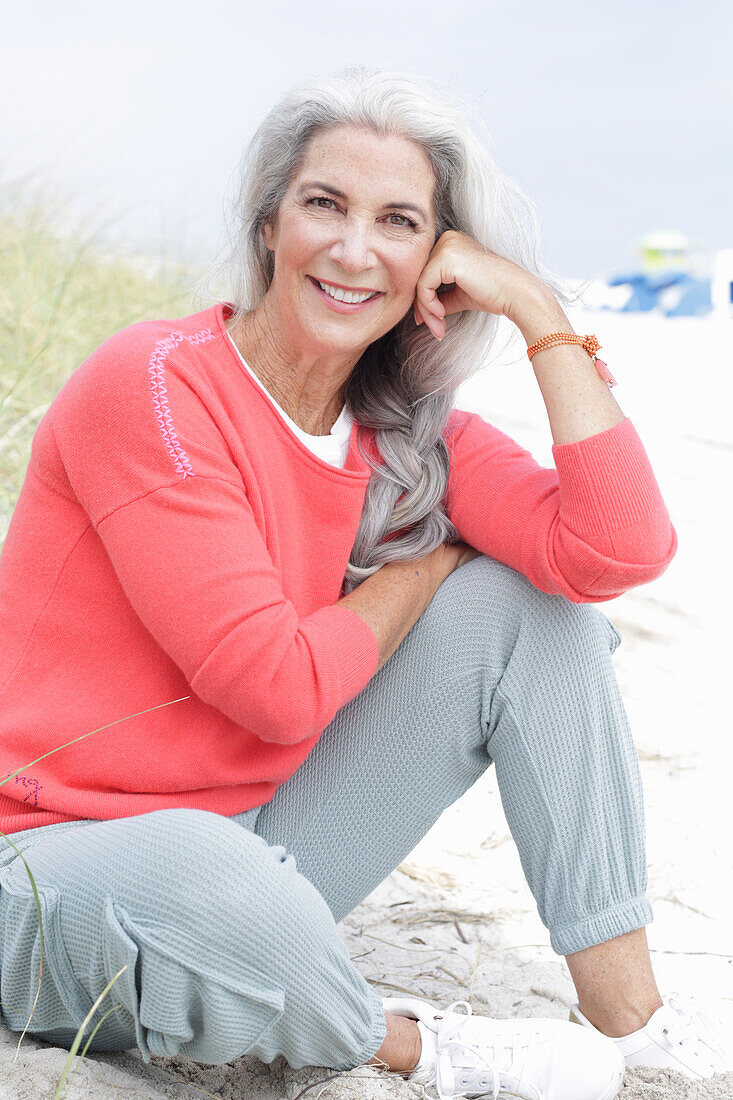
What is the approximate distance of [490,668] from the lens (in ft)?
6.46

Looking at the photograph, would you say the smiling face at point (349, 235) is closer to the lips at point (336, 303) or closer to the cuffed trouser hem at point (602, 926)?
the lips at point (336, 303)

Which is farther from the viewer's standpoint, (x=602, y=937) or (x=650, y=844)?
(x=650, y=844)

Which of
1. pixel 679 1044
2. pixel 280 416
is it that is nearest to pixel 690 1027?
pixel 679 1044

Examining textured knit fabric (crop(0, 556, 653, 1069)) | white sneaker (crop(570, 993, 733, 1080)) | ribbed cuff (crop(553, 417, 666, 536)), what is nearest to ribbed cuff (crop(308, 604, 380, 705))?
textured knit fabric (crop(0, 556, 653, 1069))

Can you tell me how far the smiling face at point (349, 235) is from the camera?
6.52ft

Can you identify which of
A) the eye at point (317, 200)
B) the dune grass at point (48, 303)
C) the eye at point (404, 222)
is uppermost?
the eye at point (317, 200)

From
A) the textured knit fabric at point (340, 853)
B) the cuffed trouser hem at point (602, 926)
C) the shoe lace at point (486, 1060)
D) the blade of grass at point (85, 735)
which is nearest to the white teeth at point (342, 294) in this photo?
the textured knit fabric at point (340, 853)

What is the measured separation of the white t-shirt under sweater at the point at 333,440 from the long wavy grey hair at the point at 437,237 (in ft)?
0.09

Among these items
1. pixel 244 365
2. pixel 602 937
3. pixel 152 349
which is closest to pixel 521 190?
pixel 244 365

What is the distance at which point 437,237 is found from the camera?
7.19 feet

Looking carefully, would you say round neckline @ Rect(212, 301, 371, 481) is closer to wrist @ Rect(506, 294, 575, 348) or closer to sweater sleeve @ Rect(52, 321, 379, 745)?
sweater sleeve @ Rect(52, 321, 379, 745)

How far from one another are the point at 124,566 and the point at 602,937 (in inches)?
40.5

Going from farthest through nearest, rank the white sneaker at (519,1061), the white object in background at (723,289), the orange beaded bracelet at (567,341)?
the white object in background at (723,289) → the orange beaded bracelet at (567,341) → the white sneaker at (519,1061)

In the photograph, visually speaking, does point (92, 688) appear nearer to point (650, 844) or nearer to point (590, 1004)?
point (590, 1004)
